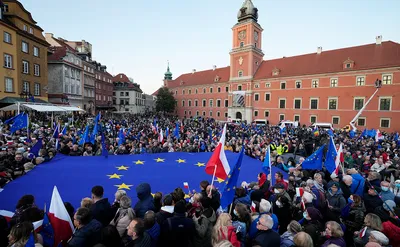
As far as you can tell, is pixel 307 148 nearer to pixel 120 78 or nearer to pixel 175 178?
pixel 175 178

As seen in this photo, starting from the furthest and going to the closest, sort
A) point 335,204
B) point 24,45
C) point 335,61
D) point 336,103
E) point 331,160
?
1. point 335,61
2. point 336,103
3. point 24,45
4. point 331,160
5. point 335,204

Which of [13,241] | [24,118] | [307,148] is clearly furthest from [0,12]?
[307,148]

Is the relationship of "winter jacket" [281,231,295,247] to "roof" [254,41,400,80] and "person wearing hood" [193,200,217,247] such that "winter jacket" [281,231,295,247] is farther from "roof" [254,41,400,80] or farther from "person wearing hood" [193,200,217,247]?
"roof" [254,41,400,80]

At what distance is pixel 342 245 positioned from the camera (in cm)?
312

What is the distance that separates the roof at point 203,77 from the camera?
184ft

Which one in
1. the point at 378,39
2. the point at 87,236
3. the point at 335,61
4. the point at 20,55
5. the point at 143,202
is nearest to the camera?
the point at 87,236

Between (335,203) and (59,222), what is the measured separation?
225 inches

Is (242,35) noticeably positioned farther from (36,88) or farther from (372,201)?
(372,201)

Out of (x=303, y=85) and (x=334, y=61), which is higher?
(x=334, y=61)

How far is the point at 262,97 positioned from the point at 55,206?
1799 inches

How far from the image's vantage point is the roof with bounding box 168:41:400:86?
32.4 meters

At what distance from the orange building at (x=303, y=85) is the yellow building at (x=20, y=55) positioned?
36966mm

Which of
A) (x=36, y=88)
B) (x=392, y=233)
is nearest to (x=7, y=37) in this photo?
(x=36, y=88)

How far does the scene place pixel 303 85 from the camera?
39.9m
